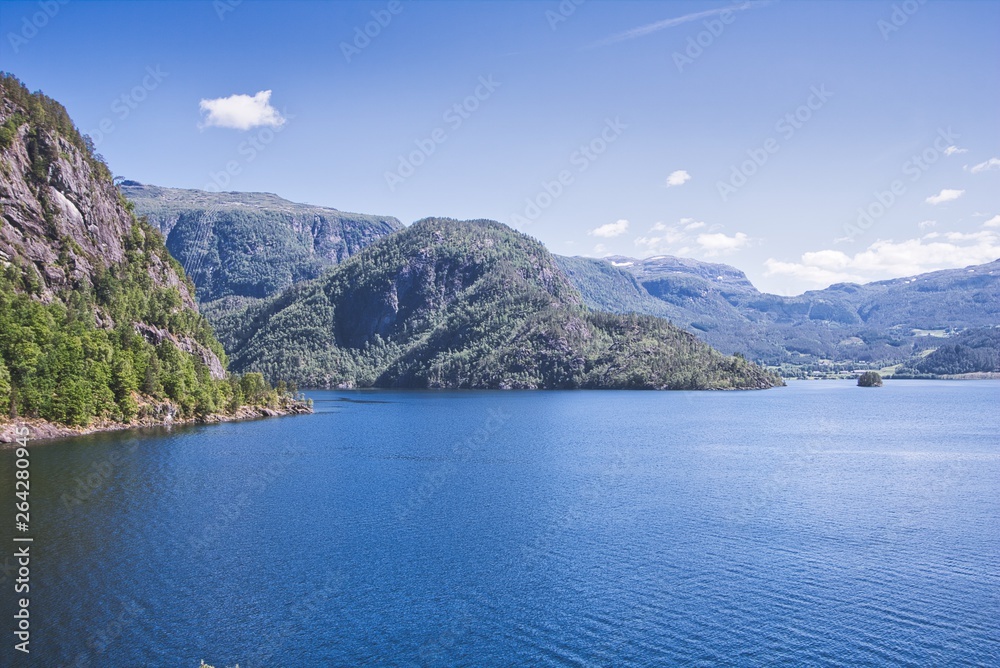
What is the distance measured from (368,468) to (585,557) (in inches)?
1763

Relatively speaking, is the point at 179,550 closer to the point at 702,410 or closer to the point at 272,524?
the point at 272,524

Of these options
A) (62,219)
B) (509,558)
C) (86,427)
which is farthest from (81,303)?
(509,558)

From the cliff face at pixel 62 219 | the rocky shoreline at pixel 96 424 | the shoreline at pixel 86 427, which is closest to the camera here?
the shoreline at pixel 86 427

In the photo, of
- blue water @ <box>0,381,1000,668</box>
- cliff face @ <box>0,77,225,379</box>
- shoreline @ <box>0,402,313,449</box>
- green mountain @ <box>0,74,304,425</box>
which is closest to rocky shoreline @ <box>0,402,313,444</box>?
shoreline @ <box>0,402,313,449</box>

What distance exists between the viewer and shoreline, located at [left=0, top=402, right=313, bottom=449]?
90.9 m

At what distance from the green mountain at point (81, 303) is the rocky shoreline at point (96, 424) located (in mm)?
1127

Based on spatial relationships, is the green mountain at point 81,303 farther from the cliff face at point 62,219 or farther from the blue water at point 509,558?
the blue water at point 509,558

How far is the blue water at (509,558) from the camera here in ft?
116

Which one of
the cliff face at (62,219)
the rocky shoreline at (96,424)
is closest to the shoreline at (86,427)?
the rocky shoreline at (96,424)

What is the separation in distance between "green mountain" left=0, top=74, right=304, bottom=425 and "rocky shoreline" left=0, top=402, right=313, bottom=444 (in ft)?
3.70

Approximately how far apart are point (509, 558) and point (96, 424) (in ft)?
278

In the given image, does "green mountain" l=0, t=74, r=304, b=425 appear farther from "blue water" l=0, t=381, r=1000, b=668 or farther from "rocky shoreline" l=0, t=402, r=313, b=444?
"blue water" l=0, t=381, r=1000, b=668

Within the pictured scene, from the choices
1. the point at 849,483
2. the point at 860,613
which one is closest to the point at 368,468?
the point at 849,483

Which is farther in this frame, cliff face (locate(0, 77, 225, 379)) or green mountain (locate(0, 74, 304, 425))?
cliff face (locate(0, 77, 225, 379))
